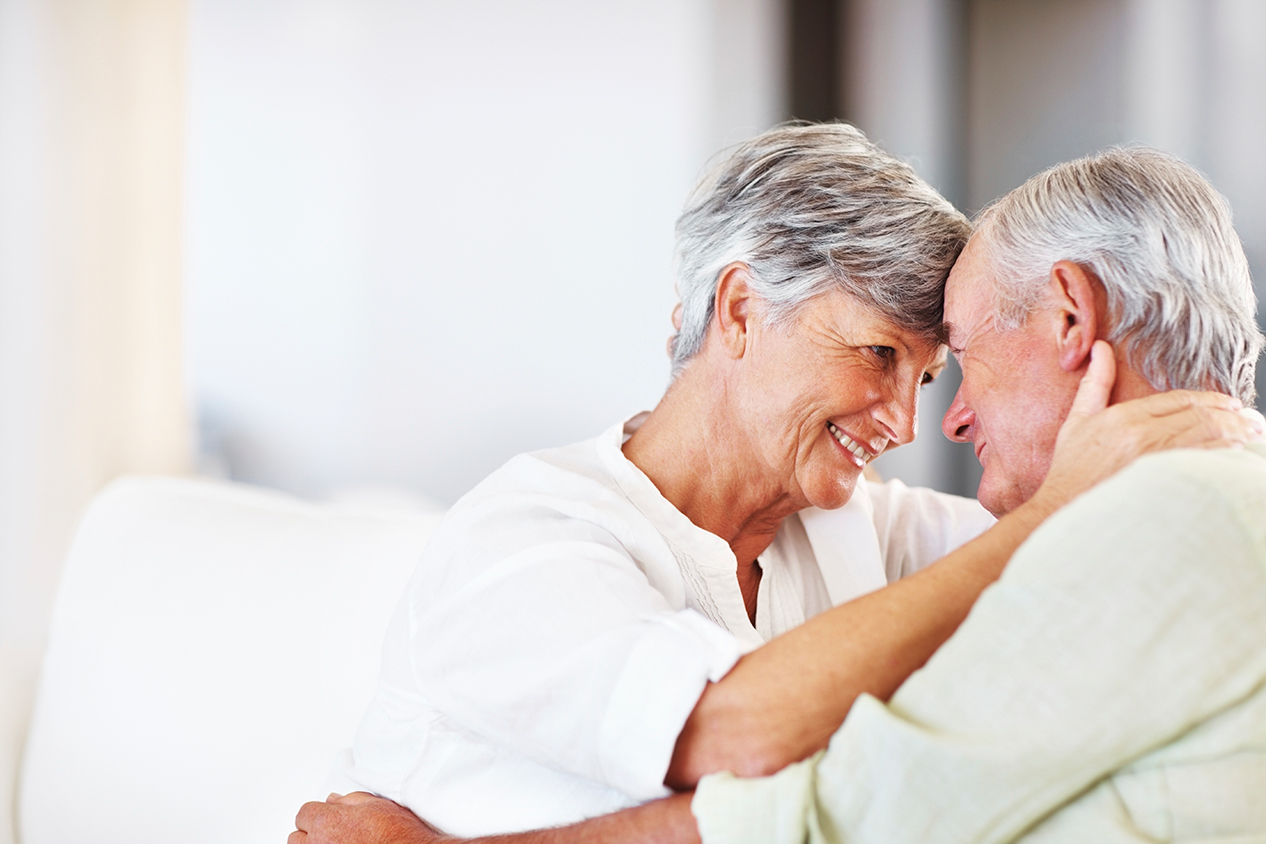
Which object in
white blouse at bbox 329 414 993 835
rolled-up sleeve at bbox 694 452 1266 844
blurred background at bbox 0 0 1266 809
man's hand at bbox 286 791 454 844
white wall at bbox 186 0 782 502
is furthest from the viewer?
white wall at bbox 186 0 782 502

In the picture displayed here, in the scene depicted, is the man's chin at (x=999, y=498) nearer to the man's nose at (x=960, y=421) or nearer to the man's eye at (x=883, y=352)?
the man's nose at (x=960, y=421)

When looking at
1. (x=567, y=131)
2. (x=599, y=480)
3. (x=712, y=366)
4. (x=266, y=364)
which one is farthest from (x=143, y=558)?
(x=567, y=131)

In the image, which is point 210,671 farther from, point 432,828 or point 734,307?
point 734,307

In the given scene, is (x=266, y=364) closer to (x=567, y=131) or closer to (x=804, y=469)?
(x=567, y=131)

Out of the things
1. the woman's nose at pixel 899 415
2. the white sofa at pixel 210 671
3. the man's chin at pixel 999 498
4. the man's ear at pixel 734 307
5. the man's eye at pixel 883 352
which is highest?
the man's ear at pixel 734 307

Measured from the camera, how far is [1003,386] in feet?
3.61

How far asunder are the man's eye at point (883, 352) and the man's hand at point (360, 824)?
2.57 ft

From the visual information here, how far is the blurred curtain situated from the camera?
6.83 ft

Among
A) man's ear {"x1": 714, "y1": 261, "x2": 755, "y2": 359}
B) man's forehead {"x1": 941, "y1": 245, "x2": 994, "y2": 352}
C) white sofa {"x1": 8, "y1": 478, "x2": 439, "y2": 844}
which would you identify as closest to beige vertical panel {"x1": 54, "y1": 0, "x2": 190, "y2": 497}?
white sofa {"x1": 8, "y1": 478, "x2": 439, "y2": 844}

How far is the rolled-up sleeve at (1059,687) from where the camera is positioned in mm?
750

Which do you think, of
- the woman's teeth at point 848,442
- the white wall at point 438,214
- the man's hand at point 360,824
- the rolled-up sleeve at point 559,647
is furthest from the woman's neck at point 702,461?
the white wall at point 438,214

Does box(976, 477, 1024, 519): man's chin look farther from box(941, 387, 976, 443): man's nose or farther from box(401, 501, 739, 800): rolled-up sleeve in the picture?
box(401, 501, 739, 800): rolled-up sleeve

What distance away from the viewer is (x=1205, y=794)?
A: 30.1 inches

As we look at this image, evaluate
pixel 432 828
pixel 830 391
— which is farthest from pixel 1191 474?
pixel 432 828
